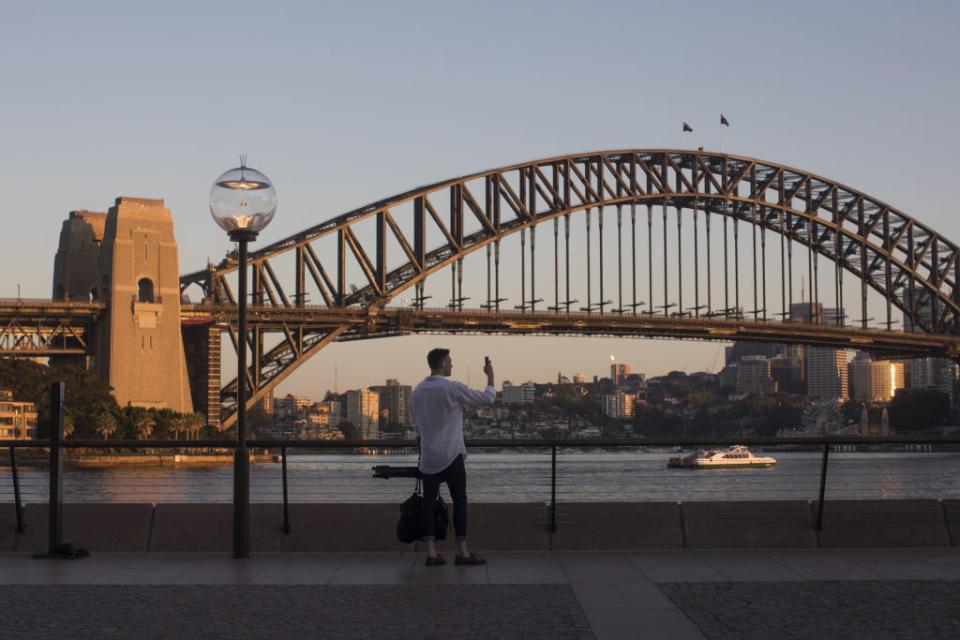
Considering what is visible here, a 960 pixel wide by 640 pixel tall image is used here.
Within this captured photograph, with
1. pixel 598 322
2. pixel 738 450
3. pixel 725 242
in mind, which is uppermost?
pixel 725 242

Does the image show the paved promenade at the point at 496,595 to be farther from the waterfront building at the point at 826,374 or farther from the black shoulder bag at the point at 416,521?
the waterfront building at the point at 826,374

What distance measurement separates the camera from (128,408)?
71.8m

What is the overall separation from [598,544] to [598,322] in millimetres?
59929

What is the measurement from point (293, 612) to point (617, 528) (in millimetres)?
4050

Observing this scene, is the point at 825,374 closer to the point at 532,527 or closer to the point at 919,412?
the point at 919,412

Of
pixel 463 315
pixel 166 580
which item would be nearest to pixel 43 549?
pixel 166 580

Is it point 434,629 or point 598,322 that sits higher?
point 598,322

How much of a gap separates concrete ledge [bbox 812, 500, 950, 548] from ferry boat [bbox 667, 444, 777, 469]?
6737cm

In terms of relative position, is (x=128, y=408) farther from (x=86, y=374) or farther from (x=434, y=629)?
(x=434, y=629)

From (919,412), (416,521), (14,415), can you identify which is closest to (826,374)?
(919,412)

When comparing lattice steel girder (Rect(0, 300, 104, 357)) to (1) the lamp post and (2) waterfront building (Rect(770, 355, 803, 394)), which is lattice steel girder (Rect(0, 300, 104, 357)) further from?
(2) waterfront building (Rect(770, 355, 803, 394))

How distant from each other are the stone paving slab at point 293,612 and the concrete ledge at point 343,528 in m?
2.26

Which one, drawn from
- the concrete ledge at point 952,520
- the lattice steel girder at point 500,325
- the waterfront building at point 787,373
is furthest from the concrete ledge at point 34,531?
the waterfront building at point 787,373

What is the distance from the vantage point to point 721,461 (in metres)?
82.2
